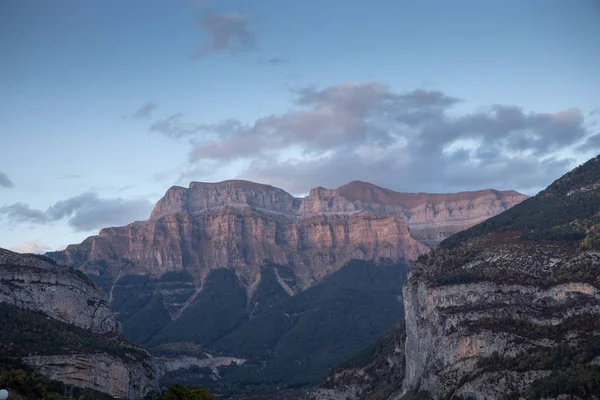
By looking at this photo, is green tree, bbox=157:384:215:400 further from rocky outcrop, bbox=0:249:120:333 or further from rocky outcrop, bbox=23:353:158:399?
rocky outcrop, bbox=0:249:120:333

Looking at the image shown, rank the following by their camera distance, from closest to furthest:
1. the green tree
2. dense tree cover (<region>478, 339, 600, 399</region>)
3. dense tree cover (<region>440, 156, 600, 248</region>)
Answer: dense tree cover (<region>478, 339, 600, 399</region>), the green tree, dense tree cover (<region>440, 156, 600, 248</region>)

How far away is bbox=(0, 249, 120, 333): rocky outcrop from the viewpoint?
18625 centimetres

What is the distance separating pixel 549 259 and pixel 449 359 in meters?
28.0

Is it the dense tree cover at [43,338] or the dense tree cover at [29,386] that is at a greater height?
the dense tree cover at [43,338]

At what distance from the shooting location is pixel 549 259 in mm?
160500

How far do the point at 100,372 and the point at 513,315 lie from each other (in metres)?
81.7

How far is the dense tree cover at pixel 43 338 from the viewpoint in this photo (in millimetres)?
157500

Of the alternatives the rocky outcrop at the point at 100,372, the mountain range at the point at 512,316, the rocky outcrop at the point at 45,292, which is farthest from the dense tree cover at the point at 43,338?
the mountain range at the point at 512,316

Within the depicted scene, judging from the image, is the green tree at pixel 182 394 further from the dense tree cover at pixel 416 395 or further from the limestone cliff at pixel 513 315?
the limestone cliff at pixel 513 315

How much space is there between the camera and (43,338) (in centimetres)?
16600

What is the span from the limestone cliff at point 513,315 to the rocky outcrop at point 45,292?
76638 mm

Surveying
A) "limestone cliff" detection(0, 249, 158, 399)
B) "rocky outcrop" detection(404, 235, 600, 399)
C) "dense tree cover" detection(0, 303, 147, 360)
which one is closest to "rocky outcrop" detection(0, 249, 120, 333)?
"limestone cliff" detection(0, 249, 158, 399)

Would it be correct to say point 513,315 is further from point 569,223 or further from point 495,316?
point 569,223

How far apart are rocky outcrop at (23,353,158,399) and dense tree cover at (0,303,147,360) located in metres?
2.30
